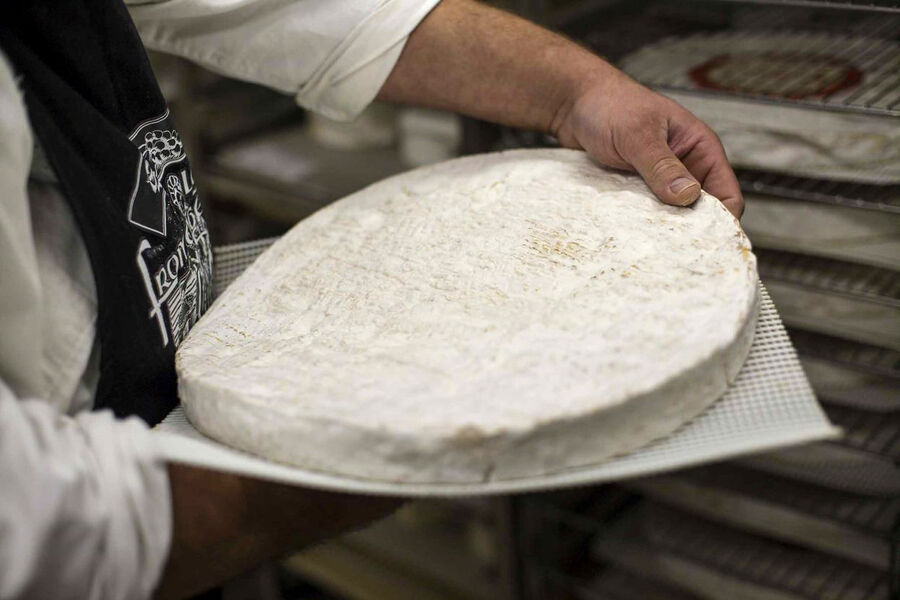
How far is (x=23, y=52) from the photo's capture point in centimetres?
75

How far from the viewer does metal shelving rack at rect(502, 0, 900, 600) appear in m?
1.25

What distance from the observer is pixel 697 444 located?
2.25ft

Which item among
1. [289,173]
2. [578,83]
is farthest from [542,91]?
[289,173]

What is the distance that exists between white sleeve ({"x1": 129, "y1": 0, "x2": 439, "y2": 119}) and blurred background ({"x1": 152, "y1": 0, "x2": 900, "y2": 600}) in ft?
1.13

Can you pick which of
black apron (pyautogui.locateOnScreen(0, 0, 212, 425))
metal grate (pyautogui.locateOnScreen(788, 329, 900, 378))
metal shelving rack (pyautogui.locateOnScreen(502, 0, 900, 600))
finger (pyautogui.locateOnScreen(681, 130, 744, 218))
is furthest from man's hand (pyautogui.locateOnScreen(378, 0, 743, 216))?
metal grate (pyautogui.locateOnScreen(788, 329, 900, 378))

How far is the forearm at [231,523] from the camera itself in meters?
0.74

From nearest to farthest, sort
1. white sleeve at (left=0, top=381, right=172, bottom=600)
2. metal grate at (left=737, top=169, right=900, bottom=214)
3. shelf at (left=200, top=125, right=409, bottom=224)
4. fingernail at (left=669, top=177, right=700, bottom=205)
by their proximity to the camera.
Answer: white sleeve at (left=0, top=381, right=172, bottom=600), fingernail at (left=669, top=177, right=700, bottom=205), metal grate at (left=737, top=169, right=900, bottom=214), shelf at (left=200, top=125, right=409, bottom=224)

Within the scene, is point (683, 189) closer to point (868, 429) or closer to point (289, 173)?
point (868, 429)

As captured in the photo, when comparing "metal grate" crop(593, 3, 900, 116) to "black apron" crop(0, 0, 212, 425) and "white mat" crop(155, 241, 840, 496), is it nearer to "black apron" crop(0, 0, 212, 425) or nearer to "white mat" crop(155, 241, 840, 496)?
"white mat" crop(155, 241, 840, 496)

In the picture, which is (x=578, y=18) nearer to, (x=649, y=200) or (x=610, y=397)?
(x=649, y=200)

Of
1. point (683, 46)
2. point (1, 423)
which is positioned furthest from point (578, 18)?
point (1, 423)

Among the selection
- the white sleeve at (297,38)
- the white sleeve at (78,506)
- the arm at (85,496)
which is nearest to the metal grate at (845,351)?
the white sleeve at (297,38)

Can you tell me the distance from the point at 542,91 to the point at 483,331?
16.7 inches

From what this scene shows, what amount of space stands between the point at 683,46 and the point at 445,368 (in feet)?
3.38
